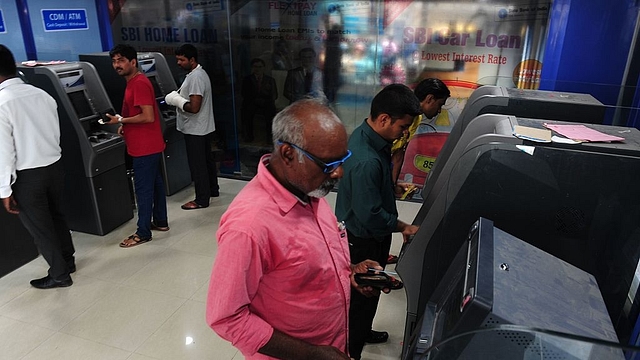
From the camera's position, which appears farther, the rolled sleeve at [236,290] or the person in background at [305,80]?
the person in background at [305,80]

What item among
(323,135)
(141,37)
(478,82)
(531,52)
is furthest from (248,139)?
(323,135)

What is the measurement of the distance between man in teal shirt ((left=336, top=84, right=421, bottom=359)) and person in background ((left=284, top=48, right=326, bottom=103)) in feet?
9.43

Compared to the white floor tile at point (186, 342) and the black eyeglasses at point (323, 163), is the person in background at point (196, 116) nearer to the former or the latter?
the white floor tile at point (186, 342)

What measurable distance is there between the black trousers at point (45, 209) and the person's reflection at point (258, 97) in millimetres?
2514

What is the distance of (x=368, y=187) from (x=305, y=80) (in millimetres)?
3194

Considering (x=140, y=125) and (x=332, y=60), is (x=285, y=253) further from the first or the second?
(x=332, y=60)

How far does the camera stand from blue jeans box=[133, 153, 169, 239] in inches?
149

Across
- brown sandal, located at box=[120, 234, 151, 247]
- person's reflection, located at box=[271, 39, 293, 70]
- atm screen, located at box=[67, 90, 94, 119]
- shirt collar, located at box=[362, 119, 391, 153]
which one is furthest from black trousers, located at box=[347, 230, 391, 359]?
person's reflection, located at box=[271, 39, 293, 70]

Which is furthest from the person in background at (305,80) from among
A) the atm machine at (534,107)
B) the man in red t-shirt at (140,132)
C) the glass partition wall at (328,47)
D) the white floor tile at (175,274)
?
the atm machine at (534,107)

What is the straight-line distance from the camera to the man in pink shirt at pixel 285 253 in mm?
1267

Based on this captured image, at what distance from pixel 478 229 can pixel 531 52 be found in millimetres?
3409

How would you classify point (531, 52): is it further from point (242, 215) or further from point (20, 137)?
point (20, 137)

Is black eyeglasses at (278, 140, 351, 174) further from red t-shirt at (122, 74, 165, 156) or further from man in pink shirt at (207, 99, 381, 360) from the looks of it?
red t-shirt at (122, 74, 165, 156)

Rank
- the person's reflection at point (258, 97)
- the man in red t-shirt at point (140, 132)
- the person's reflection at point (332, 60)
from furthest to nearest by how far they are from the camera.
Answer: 1. the person's reflection at point (258, 97)
2. the person's reflection at point (332, 60)
3. the man in red t-shirt at point (140, 132)
